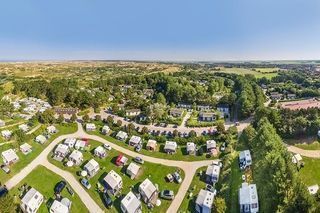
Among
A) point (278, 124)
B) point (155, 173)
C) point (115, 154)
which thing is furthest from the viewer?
point (278, 124)

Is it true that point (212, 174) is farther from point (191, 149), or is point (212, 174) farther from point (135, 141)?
point (135, 141)

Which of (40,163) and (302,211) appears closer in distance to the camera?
(302,211)

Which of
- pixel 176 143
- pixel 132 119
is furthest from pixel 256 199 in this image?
pixel 132 119

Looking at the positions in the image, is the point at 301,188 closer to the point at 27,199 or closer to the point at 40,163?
the point at 27,199

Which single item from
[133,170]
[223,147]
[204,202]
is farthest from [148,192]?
[223,147]

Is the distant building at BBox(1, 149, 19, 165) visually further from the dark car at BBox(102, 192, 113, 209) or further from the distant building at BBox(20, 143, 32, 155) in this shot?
the dark car at BBox(102, 192, 113, 209)

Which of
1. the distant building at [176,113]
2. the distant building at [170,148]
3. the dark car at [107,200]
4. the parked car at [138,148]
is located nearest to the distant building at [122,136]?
the parked car at [138,148]

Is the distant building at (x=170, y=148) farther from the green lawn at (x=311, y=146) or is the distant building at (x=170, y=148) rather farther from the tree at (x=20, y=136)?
the tree at (x=20, y=136)

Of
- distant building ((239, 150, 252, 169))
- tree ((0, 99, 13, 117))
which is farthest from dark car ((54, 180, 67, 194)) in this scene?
tree ((0, 99, 13, 117))
